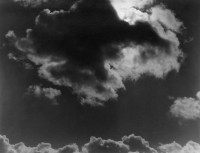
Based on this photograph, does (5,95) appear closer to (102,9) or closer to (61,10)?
(61,10)

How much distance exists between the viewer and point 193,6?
20.1 meters

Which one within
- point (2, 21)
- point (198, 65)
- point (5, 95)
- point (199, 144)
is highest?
point (2, 21)

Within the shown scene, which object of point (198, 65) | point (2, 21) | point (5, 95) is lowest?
point (5, 95)

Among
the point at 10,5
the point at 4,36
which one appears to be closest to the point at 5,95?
the point at 4,36

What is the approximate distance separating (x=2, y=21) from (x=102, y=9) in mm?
6056

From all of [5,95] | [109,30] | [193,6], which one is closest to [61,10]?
[109,30]

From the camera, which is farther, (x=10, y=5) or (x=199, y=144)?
(x=10, y=5)

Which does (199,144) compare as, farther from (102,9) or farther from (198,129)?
(102,9)

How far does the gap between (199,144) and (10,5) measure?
1320cm

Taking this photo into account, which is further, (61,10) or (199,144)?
(61,10)

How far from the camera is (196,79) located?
65.4 ft

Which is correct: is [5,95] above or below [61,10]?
below

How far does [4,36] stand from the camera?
21.4 meters

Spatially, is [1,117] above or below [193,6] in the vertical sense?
below
